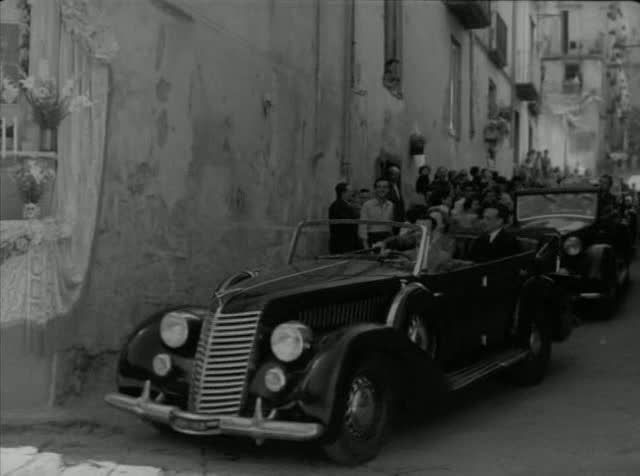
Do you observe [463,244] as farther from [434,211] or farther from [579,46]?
[579,46]

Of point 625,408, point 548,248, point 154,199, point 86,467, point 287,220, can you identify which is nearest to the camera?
point 86,467

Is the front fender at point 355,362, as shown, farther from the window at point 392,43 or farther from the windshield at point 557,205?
the window at point 392,43

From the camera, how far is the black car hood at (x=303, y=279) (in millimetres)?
5598

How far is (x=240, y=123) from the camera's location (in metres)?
9.34

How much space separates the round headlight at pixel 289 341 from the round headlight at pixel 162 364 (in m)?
0.75

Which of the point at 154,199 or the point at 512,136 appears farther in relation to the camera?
the point at 512,136

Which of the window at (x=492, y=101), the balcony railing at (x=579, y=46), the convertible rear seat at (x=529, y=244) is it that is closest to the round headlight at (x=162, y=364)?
the convertible rear seat at (x=529, y=244)

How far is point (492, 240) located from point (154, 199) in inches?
120

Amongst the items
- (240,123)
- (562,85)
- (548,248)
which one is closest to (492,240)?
(548,248)

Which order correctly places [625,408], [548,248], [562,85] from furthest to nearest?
[562,85], [548,248], [625,408]

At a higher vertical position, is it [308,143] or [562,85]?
[562,85]

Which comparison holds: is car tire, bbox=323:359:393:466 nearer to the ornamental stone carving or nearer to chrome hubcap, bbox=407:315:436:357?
chrome hubcap, bbox=407:315:436:357

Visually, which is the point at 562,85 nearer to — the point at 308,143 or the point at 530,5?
the point at 530,5

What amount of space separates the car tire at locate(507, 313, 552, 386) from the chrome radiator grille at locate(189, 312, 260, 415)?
3273mm
